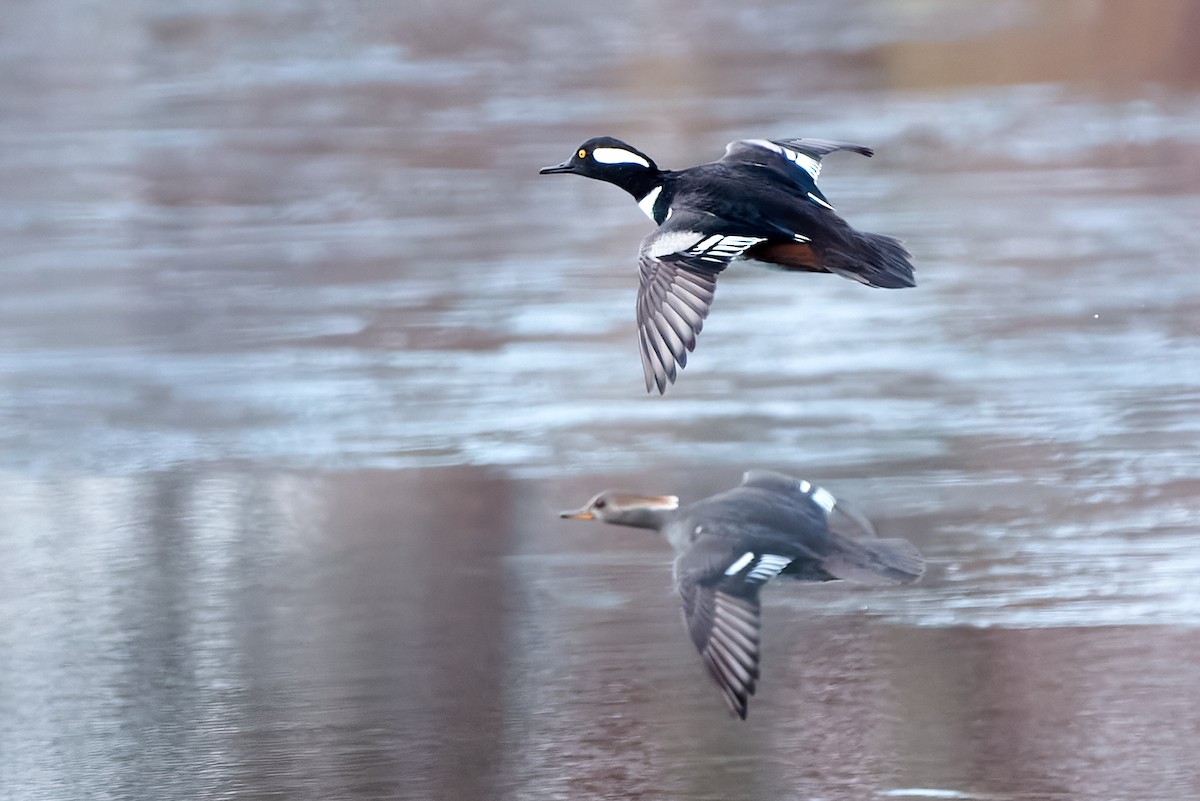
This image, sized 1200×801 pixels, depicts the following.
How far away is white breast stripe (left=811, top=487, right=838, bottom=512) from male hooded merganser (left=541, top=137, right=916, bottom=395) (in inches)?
18.6

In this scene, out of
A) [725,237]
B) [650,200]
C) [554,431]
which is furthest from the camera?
[554,431]

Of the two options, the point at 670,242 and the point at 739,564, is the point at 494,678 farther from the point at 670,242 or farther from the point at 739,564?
the point at 670,242

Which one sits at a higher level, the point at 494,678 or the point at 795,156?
the point at 795,156

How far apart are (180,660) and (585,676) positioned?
993 mm

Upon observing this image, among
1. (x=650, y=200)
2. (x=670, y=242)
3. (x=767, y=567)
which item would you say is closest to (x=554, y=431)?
(x=650, y=200)

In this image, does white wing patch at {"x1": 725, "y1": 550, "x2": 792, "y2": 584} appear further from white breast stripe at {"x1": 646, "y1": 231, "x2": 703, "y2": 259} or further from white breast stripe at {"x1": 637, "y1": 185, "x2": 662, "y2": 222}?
white breast stripe at {"x1": 637, "y1": 185, "x2": 662, "y2": 222}

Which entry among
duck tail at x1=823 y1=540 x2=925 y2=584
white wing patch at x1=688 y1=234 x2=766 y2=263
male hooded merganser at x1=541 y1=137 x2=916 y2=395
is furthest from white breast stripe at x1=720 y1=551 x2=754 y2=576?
white wing patch at x1=688 y1=234 x2=766 y2=263

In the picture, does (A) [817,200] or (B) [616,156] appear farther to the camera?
(B) [616,156]

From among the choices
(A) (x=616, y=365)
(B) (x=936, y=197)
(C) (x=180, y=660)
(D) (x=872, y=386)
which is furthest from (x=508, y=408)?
(B) (x=936, y=197)

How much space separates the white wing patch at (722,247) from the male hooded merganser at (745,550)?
572 millimetres

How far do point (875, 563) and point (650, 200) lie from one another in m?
1.57

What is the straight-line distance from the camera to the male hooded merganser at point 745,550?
347 centimetres

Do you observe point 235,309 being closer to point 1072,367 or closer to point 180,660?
point 180,660

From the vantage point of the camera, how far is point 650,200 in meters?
5.00
